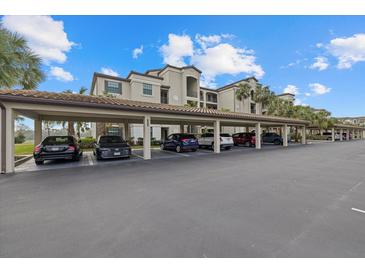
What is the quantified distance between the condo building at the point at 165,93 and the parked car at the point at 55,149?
741cm

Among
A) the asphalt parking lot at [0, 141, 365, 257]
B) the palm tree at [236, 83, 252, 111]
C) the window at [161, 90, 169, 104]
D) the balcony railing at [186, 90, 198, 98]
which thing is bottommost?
the asphalt parking lot at [0, 141, 365, 257]

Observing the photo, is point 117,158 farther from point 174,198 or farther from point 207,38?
point 207,38

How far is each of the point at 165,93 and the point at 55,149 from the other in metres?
21.6

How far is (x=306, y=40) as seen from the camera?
44.3ft

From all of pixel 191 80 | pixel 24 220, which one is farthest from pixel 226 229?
pixel 191 80

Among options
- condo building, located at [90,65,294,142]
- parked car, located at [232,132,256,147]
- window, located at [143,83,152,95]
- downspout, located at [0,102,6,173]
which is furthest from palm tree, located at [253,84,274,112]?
downspout, located at [0,102,6,173]

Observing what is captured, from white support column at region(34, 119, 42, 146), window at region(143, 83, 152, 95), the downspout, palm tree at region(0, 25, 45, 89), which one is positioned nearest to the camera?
the downspout

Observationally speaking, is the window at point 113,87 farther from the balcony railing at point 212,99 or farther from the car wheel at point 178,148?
the balcony railing at point 212,99

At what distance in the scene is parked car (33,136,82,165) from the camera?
8.89 m

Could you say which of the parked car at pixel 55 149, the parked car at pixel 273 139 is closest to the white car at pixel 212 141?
the parked car at pixel 273 139

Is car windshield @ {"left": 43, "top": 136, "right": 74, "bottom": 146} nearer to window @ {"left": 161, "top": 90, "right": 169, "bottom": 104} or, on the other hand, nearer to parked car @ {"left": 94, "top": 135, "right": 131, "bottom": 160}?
parked car @ {"left": 94, "top": 135, "right": 131, "bottom": 160}

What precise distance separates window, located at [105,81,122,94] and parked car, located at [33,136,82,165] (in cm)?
1485

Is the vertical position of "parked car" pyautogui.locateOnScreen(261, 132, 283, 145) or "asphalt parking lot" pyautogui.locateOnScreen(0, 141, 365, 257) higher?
"parked car" pyautogui.locateOnScreen(261, 132, 283, 145)

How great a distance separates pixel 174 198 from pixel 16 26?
37.9 ft
